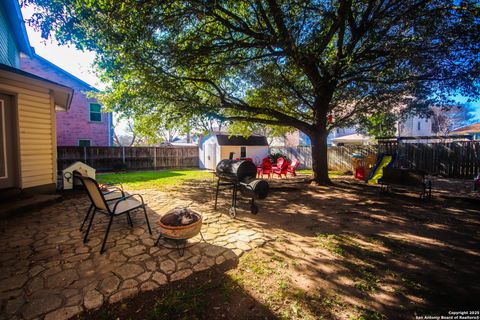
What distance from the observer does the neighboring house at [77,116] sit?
14.3 metres

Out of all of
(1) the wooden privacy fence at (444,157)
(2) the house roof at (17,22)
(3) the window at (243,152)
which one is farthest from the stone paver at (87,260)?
(3) the window at (243,152)

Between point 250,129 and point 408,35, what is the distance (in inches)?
324

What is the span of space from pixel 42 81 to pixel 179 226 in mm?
5920

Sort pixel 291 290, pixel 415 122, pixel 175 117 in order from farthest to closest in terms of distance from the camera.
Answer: pixel 415 122 → pixel 175 117 → pixel 291 290

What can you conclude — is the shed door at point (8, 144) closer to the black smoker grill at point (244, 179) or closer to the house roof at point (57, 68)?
the black smoker grill at point (244, 179)

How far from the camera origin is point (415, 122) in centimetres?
2973

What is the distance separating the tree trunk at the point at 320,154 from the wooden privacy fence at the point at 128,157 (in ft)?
42.3

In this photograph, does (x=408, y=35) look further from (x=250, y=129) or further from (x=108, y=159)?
(x=108, y=159)

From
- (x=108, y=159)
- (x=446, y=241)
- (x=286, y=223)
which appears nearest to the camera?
(x=446, y=241)

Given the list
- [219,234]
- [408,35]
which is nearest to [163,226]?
[219,234]

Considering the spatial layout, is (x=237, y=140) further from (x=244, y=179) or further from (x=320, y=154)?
(x=244, y=179)

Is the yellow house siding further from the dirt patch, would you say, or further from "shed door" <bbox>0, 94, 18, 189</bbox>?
the dirt patch

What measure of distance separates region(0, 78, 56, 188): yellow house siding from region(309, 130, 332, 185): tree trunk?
29.5ft

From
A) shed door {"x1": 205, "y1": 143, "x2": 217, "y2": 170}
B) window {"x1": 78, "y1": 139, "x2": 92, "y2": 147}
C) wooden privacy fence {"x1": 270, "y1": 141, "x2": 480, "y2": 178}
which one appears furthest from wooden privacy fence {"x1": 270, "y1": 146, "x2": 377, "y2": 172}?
window {"x1": 78, "y1": 139, "x2": 92, "y2": 147}
